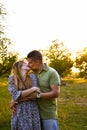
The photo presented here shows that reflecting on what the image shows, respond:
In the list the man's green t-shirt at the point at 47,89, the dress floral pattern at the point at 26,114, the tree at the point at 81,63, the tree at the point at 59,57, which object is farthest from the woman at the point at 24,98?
the tree at the point at 81,63

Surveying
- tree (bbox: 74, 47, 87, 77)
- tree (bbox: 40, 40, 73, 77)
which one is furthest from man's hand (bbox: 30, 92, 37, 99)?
tree (bbox: 74, 47, 87, 77)

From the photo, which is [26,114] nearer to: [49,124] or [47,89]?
[49,124]

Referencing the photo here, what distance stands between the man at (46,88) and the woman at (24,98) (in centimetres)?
11

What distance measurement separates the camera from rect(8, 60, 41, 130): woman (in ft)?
21.7

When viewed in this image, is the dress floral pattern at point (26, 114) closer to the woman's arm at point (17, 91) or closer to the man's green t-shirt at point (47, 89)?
the woman's arm at point (17, 91)

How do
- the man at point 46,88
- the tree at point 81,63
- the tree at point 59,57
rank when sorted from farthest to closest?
1. the tree at point 81,63
2. the tree at point 59,57
3. the man at point 46,88

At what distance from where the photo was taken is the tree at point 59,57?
83.6 meters

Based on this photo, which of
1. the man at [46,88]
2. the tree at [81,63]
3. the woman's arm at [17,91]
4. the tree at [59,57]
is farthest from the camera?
the tree at [81,63]

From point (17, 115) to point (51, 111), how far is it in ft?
1.83

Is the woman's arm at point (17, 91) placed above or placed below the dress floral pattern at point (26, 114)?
above

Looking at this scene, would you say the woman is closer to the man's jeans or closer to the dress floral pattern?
the dress floral pattern

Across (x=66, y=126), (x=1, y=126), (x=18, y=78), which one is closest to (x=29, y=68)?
(x=18, y=78)

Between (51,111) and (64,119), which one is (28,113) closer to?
(51,111)

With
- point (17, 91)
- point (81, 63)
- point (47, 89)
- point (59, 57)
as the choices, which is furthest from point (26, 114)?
point (81, 63)
